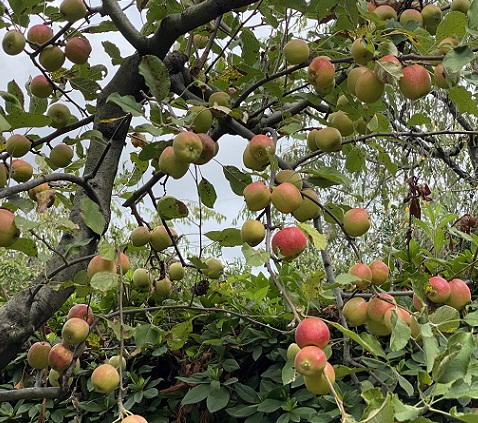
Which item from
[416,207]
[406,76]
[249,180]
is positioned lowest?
[416,207]

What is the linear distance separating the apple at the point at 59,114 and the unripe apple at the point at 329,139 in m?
0.59

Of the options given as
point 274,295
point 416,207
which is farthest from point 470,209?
point 274,295

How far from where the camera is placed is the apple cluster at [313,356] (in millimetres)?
708

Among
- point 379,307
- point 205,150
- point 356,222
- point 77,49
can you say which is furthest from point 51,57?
point 379,307

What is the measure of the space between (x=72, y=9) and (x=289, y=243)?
0.70 m

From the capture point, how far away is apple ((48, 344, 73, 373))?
3.48 feet

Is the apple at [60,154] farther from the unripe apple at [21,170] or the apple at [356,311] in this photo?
the apple at [356,311]

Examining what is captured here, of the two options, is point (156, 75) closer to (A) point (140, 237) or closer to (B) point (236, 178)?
(B) point (236, 178)

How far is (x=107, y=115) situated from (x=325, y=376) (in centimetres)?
78

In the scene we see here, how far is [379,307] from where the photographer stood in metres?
0.87

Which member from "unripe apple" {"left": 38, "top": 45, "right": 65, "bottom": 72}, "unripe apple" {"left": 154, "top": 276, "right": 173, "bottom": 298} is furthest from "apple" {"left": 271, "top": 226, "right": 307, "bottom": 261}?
"unripe apple" {"left": 38, "top": 45, "right": 65, "bottom": 72}

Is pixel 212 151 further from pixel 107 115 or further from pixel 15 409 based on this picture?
pixel 15 409

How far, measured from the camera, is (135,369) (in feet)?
5.32

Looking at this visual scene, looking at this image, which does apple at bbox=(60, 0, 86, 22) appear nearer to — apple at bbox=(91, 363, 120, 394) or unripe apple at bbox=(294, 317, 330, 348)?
apple at bbox=(91, 363, 120, 394)
